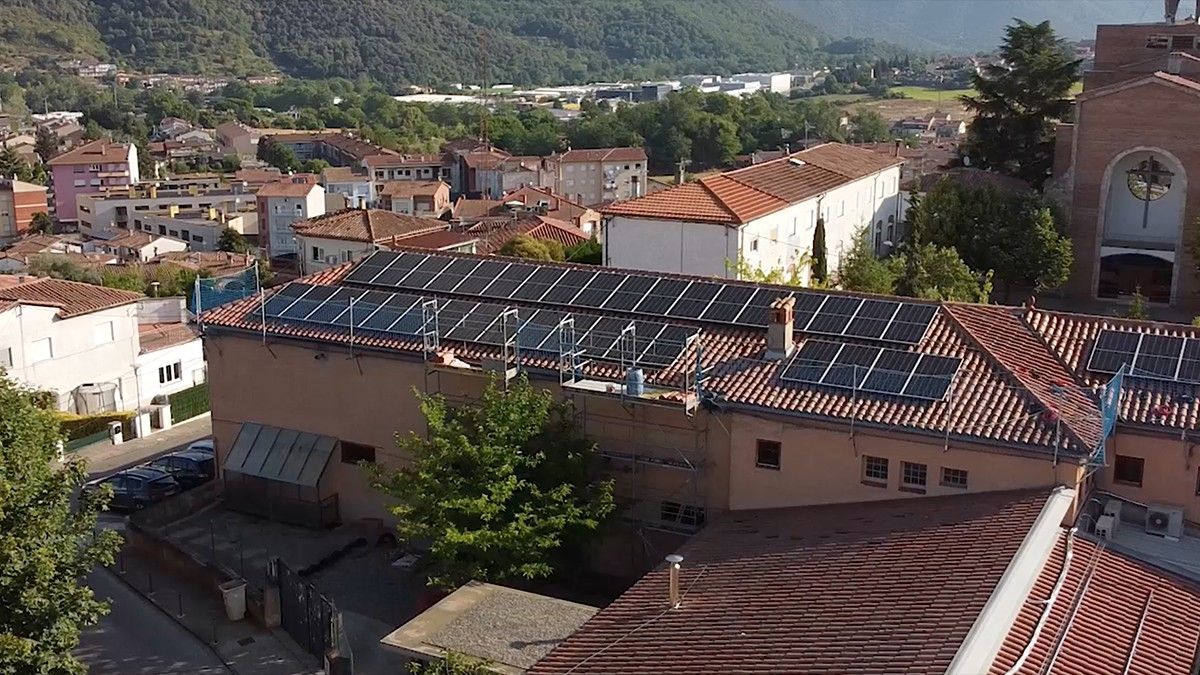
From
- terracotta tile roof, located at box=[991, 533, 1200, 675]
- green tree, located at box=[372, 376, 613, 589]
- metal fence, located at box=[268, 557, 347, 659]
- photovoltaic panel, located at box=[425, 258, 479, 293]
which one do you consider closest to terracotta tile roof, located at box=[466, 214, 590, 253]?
photovoltaic panel, located at box=[425, 258, 479, 293]

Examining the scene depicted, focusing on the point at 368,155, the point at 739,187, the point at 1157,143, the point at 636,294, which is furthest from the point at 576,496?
the point at 368,155

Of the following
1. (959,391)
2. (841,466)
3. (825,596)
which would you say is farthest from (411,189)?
(825,596)

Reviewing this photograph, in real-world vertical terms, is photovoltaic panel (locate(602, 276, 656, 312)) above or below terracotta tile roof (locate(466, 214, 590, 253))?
above

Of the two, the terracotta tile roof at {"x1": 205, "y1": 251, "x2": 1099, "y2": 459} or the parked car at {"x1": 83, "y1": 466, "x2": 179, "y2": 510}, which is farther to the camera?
the parked car at {"x1": 83, "y1": 466, "x2": 179, "y2": 510}

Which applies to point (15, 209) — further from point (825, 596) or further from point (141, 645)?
point (825, 596)

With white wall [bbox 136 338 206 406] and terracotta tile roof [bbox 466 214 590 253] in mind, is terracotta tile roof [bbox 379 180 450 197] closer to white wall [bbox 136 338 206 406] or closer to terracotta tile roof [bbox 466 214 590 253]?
terracotta tile roof [bbox 466 214 590 253]

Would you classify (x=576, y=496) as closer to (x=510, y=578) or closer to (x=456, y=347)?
(x=510, y=578)
